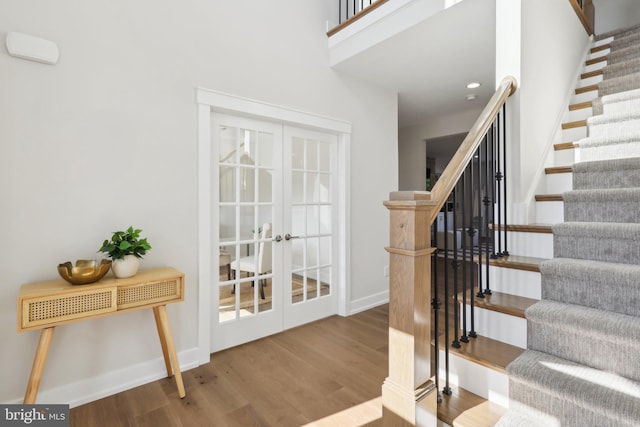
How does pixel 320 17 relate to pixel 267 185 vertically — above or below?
above

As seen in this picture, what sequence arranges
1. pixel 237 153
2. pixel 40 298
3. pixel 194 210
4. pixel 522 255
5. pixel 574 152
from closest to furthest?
pixel 40 298 → pixel 522 255 → pixel 574 152 → pixel 194 210 → pixel 237 153

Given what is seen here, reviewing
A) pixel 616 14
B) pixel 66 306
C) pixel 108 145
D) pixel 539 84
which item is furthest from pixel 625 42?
pixel 66 306

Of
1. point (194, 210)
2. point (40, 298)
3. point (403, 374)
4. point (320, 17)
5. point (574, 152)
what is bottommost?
A: point (403, 374)

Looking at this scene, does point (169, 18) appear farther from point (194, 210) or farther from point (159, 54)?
point (194, 210)

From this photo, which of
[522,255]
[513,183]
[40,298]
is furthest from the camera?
[513,183]

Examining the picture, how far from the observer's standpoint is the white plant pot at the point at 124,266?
1.94 metres

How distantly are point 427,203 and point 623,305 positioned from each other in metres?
0.93

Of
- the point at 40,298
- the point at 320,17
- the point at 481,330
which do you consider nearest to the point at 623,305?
the point at 481,330

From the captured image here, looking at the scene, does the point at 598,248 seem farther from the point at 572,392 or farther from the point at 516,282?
the point at 572,392

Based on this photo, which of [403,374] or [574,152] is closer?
[403,374]

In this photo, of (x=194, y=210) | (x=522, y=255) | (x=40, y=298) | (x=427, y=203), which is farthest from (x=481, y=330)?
(x=40, y=298)

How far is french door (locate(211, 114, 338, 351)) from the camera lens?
2730mm

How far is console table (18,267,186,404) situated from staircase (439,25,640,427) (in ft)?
5.52

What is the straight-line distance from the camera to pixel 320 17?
128 inches
